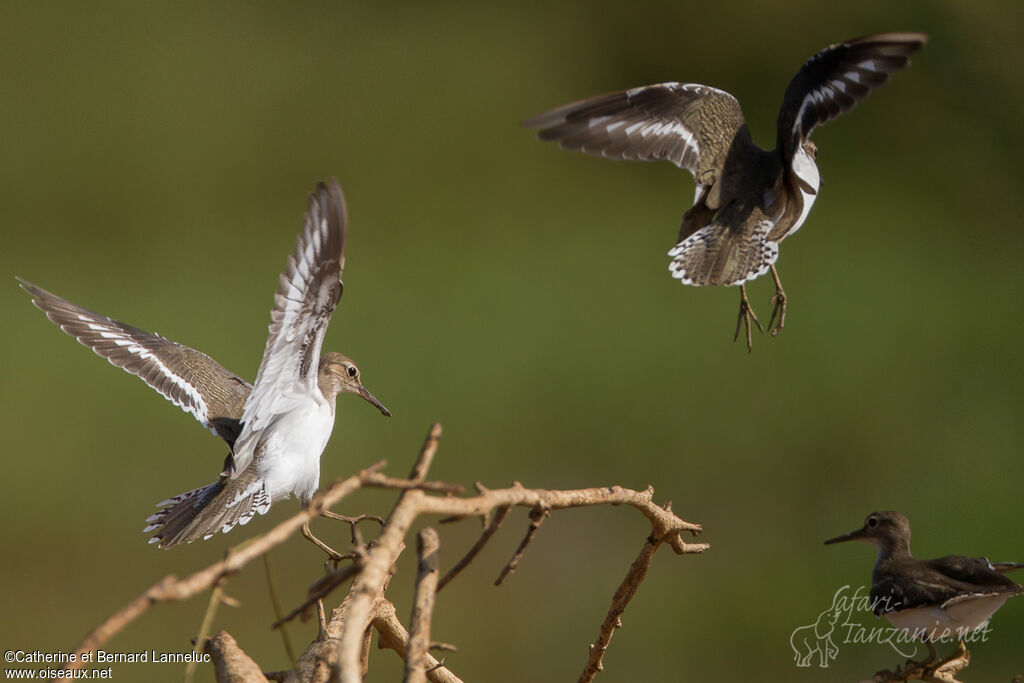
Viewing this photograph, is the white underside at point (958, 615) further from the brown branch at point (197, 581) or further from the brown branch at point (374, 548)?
the brown branch at point (197, 581)

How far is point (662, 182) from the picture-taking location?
1024 cm

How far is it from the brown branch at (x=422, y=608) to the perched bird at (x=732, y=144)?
3.82 feet

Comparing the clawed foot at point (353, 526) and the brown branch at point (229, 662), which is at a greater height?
the clawed foot at point (353, 526)

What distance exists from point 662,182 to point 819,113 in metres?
7.67

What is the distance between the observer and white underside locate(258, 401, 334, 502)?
3088mm

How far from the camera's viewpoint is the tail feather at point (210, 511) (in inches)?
117

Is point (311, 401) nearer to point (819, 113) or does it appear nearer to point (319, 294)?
point (319, 294)

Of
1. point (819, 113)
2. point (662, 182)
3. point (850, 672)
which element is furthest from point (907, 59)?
point (662, 182)

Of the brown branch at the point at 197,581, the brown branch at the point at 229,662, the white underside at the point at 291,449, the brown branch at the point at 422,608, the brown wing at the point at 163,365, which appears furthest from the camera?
the brown wing at the point at 163,365

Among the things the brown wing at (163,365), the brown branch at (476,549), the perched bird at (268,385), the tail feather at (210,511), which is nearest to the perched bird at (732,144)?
the perched bird at (268,385)

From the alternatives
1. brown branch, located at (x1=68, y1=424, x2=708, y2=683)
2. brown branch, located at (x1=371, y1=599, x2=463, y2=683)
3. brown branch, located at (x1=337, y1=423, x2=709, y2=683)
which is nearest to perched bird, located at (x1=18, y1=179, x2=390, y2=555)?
brown branch, located at (x1=371, y1=599, x2=463, y2=683)

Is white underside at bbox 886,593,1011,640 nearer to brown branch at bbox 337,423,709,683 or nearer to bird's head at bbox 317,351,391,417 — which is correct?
brown branch at bbox 337,423,709,683

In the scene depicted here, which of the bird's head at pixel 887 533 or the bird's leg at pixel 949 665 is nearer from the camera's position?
the bird's leg at pixel 949 665

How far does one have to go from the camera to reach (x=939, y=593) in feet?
9.00
